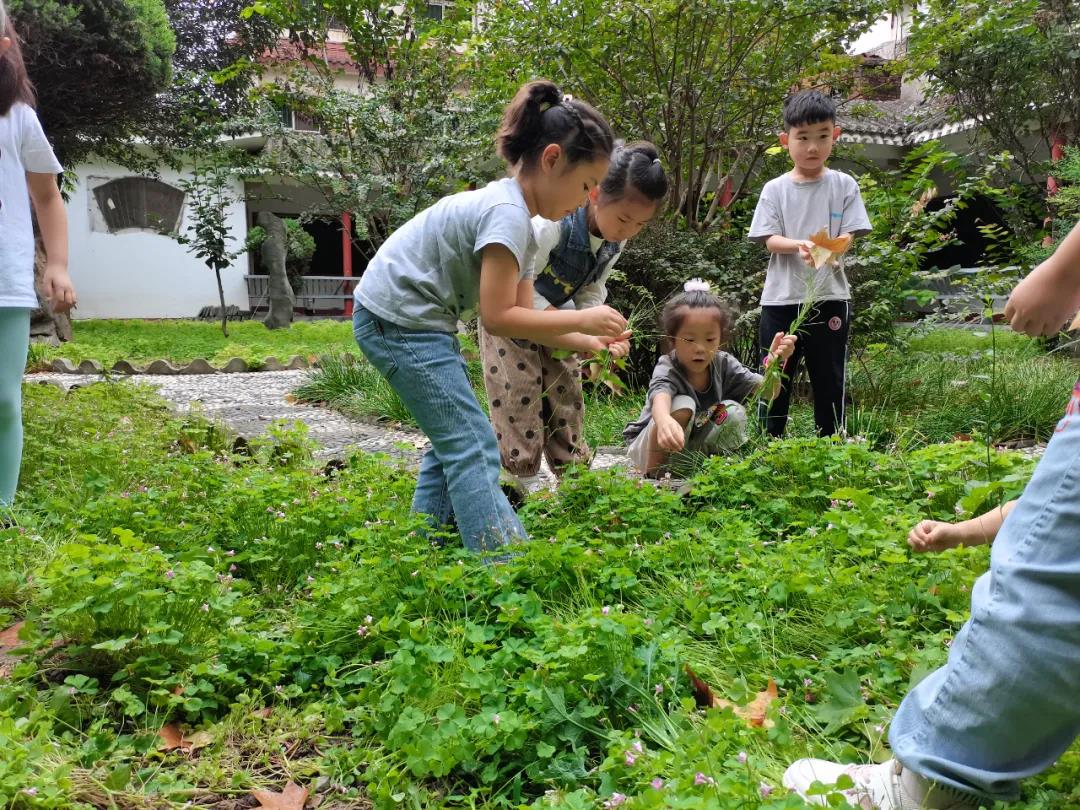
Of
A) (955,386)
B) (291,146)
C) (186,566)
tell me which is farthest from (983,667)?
(291,146)

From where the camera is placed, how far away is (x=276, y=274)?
54.7 feet

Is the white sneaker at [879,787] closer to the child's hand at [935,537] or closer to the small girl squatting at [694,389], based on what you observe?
the child's hand at [935,537]

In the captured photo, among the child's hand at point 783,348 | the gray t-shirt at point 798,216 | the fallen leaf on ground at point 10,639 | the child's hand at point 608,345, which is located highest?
the gray t-shirt at point 798,216

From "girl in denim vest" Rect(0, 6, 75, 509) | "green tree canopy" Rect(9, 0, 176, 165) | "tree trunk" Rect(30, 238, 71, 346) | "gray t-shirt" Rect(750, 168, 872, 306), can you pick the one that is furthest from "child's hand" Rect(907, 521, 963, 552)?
"tree trunk" Rect(30, 238, 71, 346)

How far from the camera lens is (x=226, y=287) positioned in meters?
19.3

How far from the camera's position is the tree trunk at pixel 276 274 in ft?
53.2

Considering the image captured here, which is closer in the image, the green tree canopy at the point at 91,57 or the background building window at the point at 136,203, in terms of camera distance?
the green tree canopy at the point at 91,57

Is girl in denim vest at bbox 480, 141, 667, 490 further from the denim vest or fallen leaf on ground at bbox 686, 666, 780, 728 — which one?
fallen leaf on ground at bbox 686, 666, 780, 728

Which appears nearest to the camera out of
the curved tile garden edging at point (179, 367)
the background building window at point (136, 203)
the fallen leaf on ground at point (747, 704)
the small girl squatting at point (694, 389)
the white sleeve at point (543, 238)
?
the fallen leaf on ground at point (747, 704)

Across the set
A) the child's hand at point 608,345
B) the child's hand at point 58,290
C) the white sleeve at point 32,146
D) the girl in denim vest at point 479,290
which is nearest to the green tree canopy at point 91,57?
the white sleeve at point 32,146

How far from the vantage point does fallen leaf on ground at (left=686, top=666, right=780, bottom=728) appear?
68.0 inches

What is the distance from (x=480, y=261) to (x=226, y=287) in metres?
18.1

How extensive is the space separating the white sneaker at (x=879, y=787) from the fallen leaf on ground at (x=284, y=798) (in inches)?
34.3

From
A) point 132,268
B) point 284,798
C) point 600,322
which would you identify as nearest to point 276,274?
point 132,268
